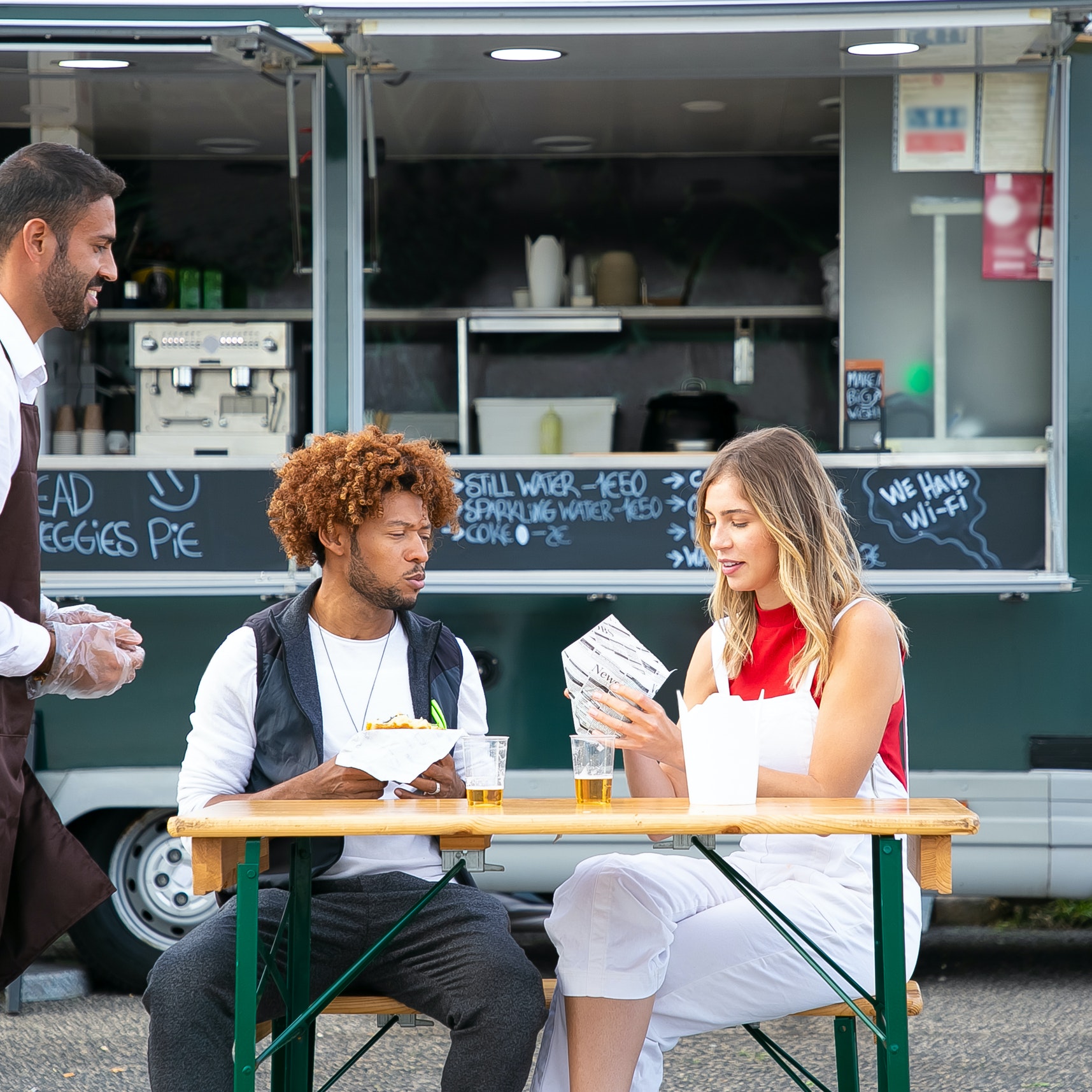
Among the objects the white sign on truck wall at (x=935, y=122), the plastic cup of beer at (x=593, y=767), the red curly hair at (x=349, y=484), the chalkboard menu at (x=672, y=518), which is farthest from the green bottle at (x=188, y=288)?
the plastic cup of beer at (x=593, y=767)

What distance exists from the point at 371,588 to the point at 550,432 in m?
3.50

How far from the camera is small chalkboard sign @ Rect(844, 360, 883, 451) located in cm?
505

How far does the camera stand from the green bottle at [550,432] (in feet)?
20.9

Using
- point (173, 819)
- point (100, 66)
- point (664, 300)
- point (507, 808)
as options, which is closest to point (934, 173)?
point (664, 300)

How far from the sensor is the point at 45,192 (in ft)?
8.33

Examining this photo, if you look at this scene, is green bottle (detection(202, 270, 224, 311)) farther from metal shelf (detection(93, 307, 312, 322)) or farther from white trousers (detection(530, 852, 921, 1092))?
white trousers (detection(530, 852, 921, 1092))

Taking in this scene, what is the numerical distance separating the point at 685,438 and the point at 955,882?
2656 mm

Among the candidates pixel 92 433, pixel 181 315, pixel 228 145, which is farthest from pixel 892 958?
pixel 228 145

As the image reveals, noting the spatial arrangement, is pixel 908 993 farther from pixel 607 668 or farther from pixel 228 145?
pixel 228 145

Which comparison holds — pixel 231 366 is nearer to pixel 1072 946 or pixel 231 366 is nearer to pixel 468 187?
pixel 468 187

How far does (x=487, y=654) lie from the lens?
4.54 m

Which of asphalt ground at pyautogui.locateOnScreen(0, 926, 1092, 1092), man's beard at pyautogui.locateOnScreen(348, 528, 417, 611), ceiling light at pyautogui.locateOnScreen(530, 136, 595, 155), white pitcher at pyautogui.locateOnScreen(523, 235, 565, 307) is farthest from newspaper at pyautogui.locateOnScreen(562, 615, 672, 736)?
ceiling light at pyautogui.locateOnScreen(530, 136, 595, 155)

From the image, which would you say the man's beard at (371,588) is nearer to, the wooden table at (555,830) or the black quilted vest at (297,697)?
the black quilted vest at (297,697)

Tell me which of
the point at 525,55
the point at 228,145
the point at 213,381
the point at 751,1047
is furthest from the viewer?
the point at 228,145
